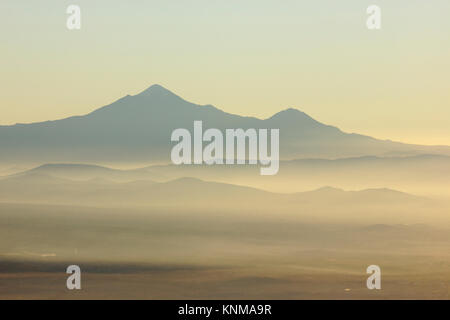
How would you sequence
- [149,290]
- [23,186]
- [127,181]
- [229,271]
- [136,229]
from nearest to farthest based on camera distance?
[149,290], [229,271], [136,229], [23,186], [127,181]

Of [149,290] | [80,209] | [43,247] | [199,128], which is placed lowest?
[149,290]

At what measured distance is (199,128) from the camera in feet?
66.1

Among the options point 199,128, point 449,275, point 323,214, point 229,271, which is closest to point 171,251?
point 229,271

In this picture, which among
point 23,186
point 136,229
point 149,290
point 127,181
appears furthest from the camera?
point 127,181

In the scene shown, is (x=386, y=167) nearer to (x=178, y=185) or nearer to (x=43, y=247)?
(x=178, y=185)

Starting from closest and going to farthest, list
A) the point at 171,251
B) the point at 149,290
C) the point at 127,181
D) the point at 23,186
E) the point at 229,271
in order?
the point at 149,290, the point at 229,271, the point at 171,251, the point at 23,186, the point at 127,181

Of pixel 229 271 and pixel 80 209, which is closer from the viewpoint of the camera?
pixel 229 271

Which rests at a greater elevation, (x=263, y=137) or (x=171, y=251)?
(x=263, y=137)

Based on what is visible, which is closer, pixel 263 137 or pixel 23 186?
pixel 263 137

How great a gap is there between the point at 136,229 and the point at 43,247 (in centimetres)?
262

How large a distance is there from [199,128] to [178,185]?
296cm

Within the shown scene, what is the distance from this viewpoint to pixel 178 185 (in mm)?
22547

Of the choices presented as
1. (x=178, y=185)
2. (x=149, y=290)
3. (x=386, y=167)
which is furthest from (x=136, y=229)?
(x=386, y=167)

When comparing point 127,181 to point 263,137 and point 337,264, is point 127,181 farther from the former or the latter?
point 337,264
